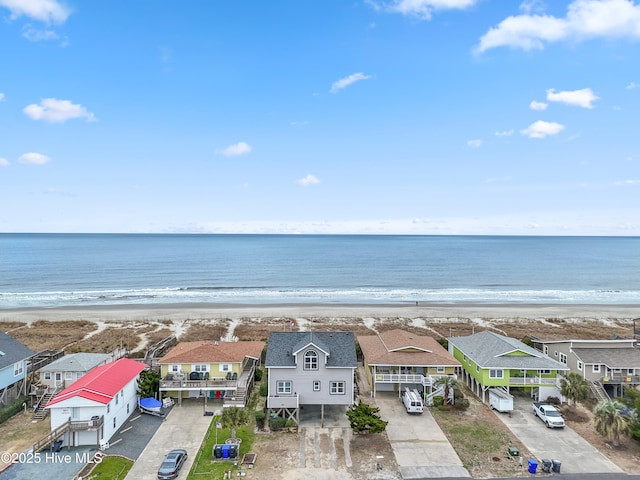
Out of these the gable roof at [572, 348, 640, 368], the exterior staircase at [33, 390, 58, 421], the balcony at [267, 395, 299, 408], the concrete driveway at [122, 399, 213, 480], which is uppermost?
the gable roof at [572, 348, 640, 368]

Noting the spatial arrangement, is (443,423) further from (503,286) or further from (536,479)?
(503,286)

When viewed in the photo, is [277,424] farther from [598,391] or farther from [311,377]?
[598,391]

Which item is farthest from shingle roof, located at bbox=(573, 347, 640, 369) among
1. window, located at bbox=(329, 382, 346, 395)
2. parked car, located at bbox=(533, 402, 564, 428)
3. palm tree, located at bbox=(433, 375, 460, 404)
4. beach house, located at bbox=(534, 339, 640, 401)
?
window, located at bbox=(329, 382, 346, 395)

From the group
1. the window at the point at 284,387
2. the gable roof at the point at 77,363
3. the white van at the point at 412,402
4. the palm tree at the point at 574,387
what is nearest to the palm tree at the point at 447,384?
the white van at the point at 412,402

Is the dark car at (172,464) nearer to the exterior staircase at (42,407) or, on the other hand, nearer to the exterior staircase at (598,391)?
the exterior staircase at (42,407)

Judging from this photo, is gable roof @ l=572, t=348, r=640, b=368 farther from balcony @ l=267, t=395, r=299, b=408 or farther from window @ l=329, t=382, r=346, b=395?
balcony @ l=267, t=395, r=299, b=408

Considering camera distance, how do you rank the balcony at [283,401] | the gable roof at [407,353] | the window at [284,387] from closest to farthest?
the balcony at [283,401], the window at [284,387], the gable roof at [407,353]

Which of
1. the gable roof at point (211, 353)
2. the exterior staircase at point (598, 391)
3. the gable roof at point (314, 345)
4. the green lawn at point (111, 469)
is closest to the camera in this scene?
the green lawn at point (111, 469)
